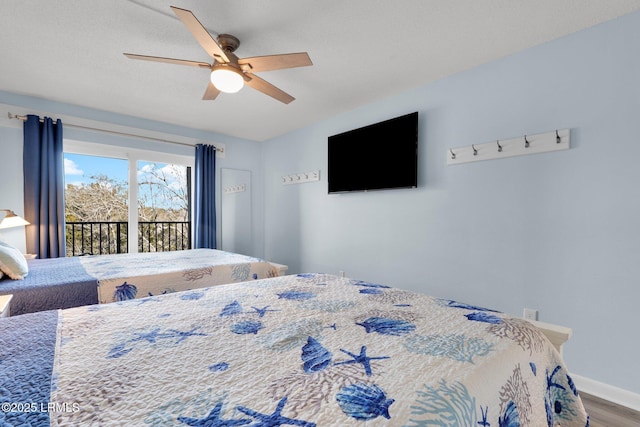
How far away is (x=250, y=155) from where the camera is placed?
4.73 meters

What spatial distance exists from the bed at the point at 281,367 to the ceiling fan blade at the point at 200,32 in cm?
139

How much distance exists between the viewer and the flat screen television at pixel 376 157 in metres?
2.76

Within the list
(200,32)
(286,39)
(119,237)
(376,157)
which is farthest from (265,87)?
(119,237)

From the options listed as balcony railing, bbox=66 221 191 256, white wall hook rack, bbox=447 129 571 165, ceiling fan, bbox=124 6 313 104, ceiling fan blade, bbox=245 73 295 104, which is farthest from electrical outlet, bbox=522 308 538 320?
balcony railing, bbox=66 221 191 256

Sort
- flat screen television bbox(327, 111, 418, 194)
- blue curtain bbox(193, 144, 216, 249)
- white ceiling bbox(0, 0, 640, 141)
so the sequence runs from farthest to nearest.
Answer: blue curtain bbox(193, 144, 216, 249), flat screen television bbox(327, 111, 418, 194), white ceiling bbox(0, 0, 640, 141)

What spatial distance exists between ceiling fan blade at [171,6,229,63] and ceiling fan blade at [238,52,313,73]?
139 mm

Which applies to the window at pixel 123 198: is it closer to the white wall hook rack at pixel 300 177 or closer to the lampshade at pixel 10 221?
the lampshade at pixel 10 221

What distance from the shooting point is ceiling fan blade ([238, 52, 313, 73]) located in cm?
176

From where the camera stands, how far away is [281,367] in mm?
784

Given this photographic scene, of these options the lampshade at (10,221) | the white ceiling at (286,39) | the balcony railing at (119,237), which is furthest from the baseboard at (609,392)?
the lampshade at (10,221)

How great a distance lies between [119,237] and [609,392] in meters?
5.03

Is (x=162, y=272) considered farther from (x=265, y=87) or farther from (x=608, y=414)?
(x=608, y=414)

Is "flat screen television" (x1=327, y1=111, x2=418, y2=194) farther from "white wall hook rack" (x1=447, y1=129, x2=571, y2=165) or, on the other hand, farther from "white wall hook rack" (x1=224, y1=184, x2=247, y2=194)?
"white wall hook rack" (x1=224, y1=184, x2=247, y2=194)

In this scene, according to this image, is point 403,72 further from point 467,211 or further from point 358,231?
point 358,231
